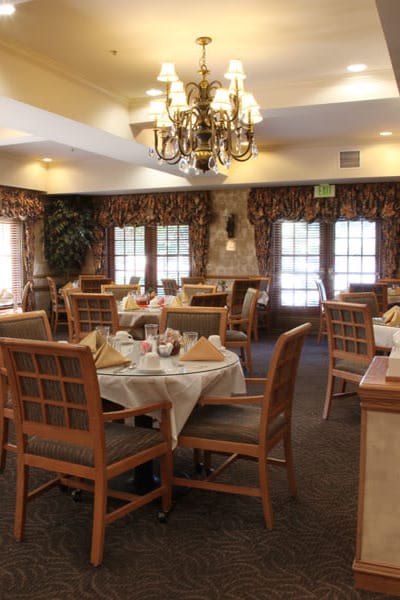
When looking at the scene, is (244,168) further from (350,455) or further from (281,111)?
(350,455)

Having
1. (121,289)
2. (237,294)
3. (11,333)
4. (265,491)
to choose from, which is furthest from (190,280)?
(265,491)

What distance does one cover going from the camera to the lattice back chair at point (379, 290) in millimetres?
7129

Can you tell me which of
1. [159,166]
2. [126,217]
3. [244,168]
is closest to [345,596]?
[159,166]

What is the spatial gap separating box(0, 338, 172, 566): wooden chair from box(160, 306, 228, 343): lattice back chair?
1379mm

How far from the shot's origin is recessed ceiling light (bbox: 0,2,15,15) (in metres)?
3.61

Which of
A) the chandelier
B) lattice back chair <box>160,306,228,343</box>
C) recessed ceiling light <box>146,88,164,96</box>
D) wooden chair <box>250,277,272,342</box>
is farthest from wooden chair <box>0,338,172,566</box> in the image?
wooden chair <box>250,277,272,342</box>

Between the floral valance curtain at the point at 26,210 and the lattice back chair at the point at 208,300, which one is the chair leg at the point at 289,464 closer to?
the lattice back chair at the point at 208,300

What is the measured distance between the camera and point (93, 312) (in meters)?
5.85

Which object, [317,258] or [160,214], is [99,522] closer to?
[317,258]

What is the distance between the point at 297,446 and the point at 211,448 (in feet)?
4.78

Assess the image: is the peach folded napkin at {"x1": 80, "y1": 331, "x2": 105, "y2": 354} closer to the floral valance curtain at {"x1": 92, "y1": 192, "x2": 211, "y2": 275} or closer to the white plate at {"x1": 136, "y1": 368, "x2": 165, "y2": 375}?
the white plate at {"x1": 136, "y1": 368, "x2": 165, "y2": 375}

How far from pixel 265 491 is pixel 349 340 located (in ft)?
6.99

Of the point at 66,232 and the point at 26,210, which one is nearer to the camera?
the point at 26,210

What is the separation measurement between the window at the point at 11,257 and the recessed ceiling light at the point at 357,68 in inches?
270
